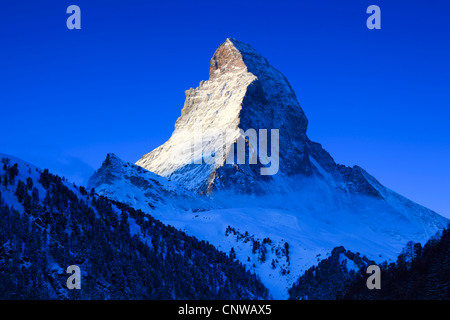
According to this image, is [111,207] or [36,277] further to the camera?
[111,207]
